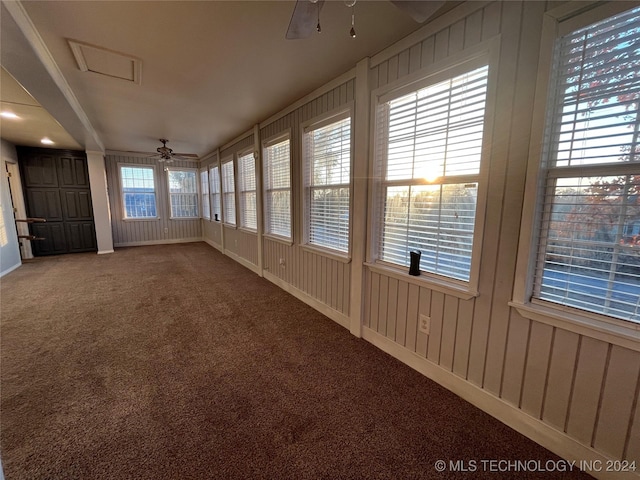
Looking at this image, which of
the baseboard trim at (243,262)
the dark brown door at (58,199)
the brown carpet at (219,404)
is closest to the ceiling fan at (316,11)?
the brown carpet at (219,404)

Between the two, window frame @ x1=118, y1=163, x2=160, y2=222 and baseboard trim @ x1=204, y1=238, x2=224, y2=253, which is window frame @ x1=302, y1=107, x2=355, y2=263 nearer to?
baseboard trim @ x1=204, y1=238, x2=224, y2=253

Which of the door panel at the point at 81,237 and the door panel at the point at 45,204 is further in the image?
the door panel at the point at 81,237

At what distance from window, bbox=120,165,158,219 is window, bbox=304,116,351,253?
637cm

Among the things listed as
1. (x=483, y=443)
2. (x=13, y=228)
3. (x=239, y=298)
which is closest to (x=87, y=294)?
(x=239, y=298)

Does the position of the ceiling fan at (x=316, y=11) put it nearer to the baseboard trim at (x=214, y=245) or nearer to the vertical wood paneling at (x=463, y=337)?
the vertical wood paneling at (x=463, y=337)

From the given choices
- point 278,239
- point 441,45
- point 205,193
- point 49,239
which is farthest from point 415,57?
point 49,239

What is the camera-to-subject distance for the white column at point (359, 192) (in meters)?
2.31

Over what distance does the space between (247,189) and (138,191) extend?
448cm

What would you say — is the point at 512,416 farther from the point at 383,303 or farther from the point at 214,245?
the point at 214,245

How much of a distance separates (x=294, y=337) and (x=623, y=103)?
8.71 feet

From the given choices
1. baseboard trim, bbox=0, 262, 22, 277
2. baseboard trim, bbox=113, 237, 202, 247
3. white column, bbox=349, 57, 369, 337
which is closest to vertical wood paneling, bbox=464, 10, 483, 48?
white column, bbox=349, 57, 369, 337

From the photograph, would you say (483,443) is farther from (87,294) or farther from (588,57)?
(87,294)

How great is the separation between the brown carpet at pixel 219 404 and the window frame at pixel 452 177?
0.77m

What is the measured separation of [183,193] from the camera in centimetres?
795
